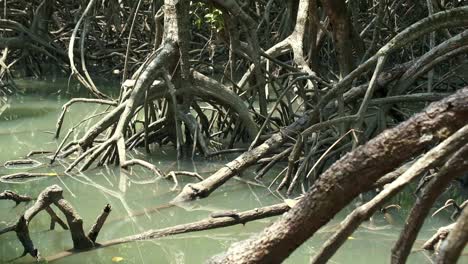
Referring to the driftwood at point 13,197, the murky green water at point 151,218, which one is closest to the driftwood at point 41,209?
the murky green water at point 151,218

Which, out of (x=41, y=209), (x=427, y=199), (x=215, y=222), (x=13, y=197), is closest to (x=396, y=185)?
(x=427, y=199)

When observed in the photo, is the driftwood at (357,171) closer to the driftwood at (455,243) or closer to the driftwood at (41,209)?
the driftwood at (455,243)

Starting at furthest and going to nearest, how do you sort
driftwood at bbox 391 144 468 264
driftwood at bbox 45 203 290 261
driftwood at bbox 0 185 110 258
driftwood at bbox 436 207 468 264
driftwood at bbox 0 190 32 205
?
driftwood at bbox 0 190 32 205 → driftwood at bbox 0 185 110 258 → driftwood at bbox 45 203 290 261 → driftwood at bbox 391 144 468 264 → driftwood at bbox 436 207 468 264

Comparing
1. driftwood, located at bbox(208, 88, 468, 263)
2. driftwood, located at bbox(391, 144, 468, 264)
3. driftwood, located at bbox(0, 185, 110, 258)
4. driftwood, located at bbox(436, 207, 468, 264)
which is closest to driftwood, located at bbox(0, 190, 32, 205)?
driftwood, located at bbox(0, 185, 110, 258)

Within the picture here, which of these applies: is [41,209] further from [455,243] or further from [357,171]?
[455,243]

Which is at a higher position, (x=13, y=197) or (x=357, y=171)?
(x=357, y=171)

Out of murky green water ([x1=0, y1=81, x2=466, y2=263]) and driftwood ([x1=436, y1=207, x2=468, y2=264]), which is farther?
murky green water ([x1=0, y1=81, x2=466, y2=263])

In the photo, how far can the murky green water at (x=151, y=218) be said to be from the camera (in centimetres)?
348

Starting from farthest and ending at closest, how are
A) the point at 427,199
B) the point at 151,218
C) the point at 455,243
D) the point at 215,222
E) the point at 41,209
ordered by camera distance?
the point at 151,218
the point at 41,209
the point at 215,222
the point at 427,199
the point at 455,243

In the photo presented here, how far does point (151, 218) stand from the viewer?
4148 mm

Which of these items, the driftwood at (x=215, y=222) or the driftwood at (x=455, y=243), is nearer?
Answer: the driftwood at (x=455, y=243)

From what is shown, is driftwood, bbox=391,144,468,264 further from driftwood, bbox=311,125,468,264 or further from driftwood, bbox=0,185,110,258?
driftwood, bbox=0,185,110,258

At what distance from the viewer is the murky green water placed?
348 cm

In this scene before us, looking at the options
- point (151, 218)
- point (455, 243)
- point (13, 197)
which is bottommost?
point (151, 218)
